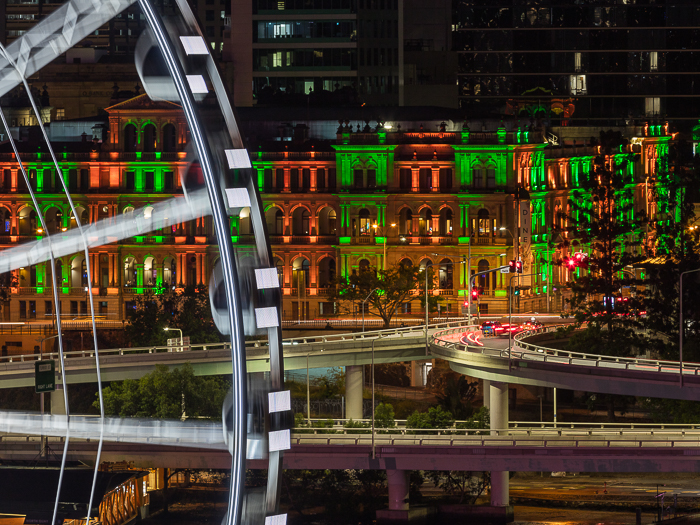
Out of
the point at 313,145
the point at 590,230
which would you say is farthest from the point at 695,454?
the point at 313,145

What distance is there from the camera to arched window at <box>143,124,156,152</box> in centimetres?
11181

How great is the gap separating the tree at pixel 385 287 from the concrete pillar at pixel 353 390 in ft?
74.0

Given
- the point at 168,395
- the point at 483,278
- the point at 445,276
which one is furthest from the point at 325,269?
the point at 168,395

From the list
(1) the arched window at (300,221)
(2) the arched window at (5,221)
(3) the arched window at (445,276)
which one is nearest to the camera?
(2) the arched window at (5,221)

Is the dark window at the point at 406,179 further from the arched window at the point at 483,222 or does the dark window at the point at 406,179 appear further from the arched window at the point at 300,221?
the arched window at the point at 300,221

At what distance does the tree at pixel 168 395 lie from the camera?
55.3 m

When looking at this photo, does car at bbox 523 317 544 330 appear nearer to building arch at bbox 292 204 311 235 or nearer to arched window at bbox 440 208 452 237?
arched window at bbox 440 208 452 237

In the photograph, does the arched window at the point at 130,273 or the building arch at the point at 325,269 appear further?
the building arch at the point at 325,269

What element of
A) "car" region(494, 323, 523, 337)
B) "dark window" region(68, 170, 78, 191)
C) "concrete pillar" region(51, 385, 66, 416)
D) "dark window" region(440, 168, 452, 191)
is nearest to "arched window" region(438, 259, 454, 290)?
"dark window" region(440, 168, 452, 191)

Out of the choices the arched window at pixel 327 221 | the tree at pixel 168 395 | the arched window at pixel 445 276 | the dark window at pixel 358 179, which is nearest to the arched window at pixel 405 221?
the dark window at pixel 358 179

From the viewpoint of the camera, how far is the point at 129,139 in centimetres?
11244

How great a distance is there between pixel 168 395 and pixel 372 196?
5670cm

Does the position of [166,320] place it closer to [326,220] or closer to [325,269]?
[325,269]

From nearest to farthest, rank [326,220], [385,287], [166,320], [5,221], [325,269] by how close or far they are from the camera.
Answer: [166,320] < [385,287] < [5,221] < [325,269] < [326,220]
